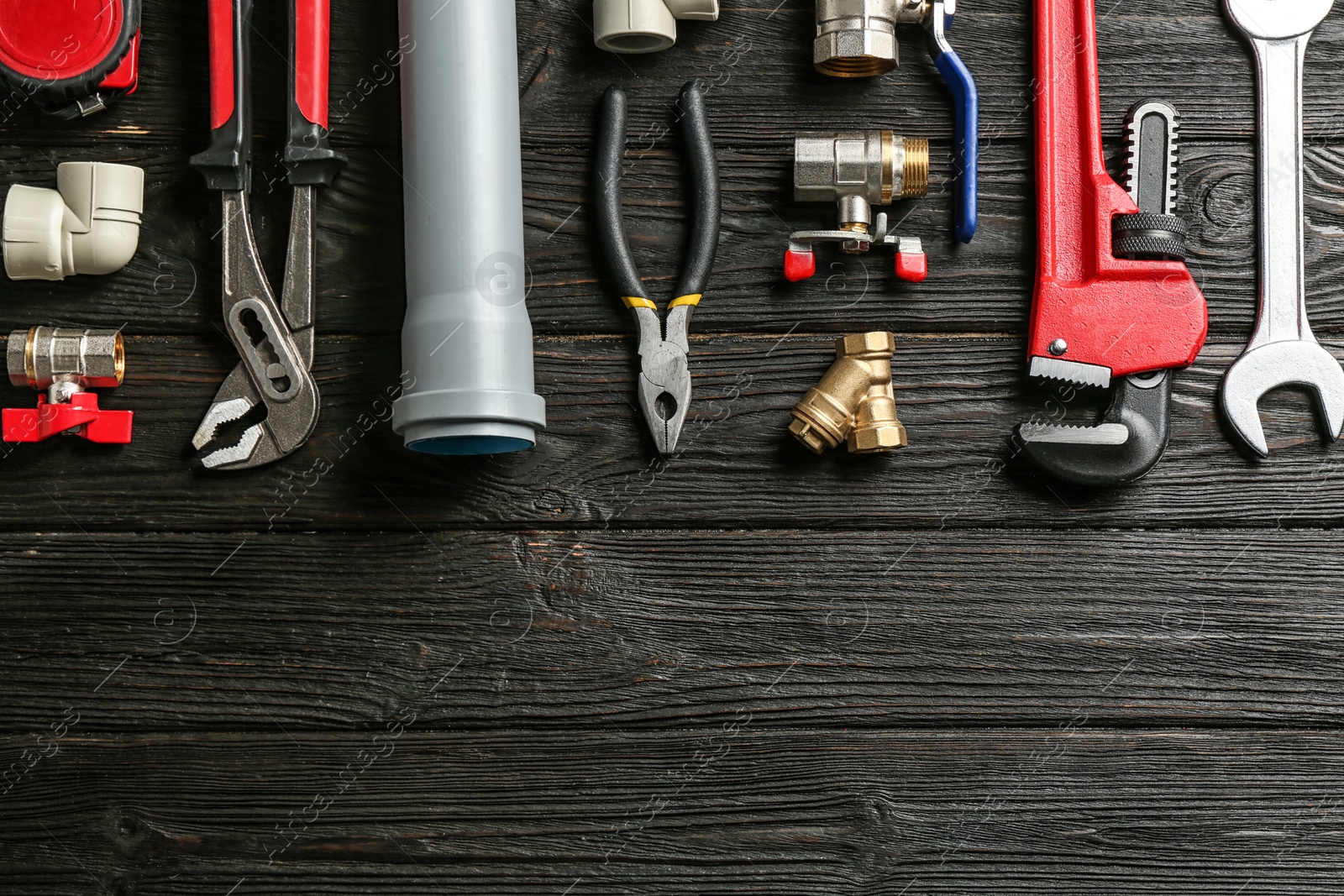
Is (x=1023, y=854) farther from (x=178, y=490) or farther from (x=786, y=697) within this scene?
(x=178, y=490)

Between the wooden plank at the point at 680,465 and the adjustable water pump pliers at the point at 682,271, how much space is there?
1.1 inches

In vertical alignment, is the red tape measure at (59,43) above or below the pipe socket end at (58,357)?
above

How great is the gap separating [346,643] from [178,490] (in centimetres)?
25

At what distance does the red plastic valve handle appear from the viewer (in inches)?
40.3

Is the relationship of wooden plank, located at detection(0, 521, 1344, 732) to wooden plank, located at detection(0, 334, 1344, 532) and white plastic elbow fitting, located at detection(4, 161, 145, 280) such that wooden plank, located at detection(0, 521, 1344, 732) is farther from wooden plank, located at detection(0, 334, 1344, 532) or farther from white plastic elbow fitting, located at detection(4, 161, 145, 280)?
white plastic elbow fitting, located at detection(4, 161, 145, 280)

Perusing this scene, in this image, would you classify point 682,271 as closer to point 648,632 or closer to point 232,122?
point 648,632

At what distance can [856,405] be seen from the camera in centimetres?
101

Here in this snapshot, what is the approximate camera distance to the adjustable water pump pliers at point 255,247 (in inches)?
39.5

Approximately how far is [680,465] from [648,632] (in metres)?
0.19

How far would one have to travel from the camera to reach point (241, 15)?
1.01 metres

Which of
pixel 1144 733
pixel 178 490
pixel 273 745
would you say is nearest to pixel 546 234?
pixel 178 490

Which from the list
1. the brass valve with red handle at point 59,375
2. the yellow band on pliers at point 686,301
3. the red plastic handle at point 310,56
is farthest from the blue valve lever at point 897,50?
the brass valve with red handle at point 59,375

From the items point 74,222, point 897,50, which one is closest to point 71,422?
point 74,222

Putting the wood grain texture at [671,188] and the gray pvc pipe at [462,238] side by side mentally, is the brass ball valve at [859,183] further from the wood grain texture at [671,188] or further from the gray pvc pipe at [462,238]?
the gray pvc pipe at [462,238]
